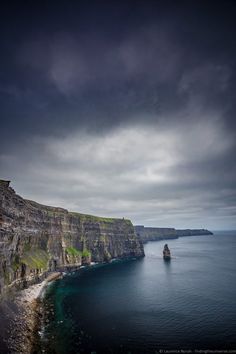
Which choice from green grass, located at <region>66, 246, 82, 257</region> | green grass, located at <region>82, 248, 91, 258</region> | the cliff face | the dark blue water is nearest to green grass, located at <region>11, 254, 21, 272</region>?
the cliff face

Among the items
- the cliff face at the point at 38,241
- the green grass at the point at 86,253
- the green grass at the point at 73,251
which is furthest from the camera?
the green grass at the point at 86,253

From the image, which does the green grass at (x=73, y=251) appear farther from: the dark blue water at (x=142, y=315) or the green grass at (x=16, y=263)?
the green grass at (x=16, y=263)

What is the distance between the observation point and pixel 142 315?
6612cm

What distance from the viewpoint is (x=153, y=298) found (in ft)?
274

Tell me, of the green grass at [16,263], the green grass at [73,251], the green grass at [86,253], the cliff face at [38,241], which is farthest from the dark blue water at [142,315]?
the green grass at [86,253]

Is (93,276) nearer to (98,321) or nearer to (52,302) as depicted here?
(52,302)

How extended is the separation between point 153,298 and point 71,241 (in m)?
105

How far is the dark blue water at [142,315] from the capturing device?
48719mm

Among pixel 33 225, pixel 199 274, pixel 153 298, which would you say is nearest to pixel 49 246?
Result: pixel 33 225

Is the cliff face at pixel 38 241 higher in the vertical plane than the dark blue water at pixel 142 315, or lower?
higher

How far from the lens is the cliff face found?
83.2m

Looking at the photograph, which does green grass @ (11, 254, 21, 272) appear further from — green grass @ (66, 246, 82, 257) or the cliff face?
green grass @ (66, 246, 82, 257)

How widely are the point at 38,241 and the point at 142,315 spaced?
86186 mm

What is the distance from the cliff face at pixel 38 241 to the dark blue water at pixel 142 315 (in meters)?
16.2
